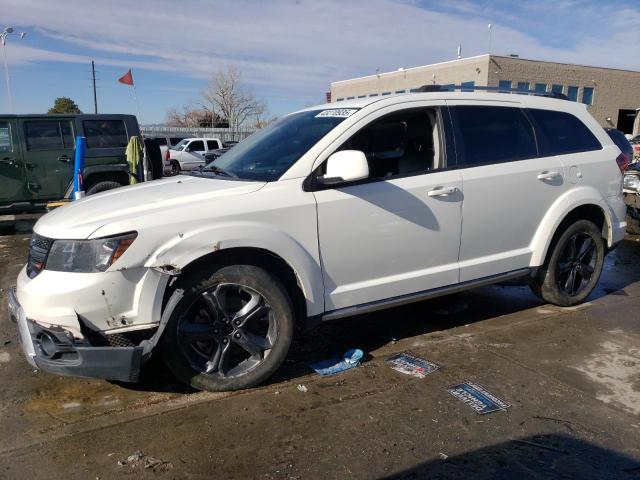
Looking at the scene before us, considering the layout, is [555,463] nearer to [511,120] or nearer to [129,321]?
[129,321]

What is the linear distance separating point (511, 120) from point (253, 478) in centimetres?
352

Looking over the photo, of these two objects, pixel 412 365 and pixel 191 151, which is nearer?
pixel 412 365

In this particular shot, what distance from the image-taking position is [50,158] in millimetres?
9531

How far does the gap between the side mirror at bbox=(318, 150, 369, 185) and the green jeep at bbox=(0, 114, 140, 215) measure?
7.11 meters

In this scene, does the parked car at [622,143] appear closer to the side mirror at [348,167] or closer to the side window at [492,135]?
the side window at [492,135]

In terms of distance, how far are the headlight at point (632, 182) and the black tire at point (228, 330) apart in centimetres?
725

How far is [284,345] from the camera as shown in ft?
11.3

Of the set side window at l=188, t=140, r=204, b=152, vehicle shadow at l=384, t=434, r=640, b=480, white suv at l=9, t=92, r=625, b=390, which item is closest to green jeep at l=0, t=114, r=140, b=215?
white suv at l=9, t=92, r=625, b=390

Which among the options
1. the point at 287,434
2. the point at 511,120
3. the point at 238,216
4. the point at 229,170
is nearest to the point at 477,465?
the point at 287,434

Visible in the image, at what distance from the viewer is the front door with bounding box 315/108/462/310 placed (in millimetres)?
3570

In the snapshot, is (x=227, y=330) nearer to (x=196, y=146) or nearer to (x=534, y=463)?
(x=534, y=463)

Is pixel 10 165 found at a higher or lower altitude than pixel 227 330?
higher

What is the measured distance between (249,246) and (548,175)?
9.10ft

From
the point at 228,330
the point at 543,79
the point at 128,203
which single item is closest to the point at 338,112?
the point at 128,203
